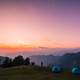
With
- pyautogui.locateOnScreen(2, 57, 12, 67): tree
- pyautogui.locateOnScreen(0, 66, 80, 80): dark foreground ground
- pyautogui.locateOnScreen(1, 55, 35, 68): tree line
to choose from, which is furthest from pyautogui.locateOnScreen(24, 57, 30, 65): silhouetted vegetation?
pyautogui.locateOnScreen(0, 66, 80, 80): dark foreground ground

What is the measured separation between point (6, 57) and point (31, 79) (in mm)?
53962

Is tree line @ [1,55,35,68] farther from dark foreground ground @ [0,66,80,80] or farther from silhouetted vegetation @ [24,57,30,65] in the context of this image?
dark foreground ground @ [0,66,80,80]

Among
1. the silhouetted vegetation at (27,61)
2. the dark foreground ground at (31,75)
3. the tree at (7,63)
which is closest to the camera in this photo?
the dark foreground ground at (31,75)

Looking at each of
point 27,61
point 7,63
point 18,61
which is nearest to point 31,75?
point 7,63

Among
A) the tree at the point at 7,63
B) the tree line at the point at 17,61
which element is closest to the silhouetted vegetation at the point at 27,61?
the tree line at the point at 17,61

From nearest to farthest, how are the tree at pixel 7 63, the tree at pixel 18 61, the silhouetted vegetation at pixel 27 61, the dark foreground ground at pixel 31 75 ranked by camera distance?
1. the dark foreground ground at pixel 31 75
2. the tree at pixel 7 63
3. the tree at pixel 18 61
4. the silhouetted vegetation at pixel 27 61

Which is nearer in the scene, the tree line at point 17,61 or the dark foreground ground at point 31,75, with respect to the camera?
the dark foreground ground at point 31,75

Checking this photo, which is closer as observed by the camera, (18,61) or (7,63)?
(7,63)

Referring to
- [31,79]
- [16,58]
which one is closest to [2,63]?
[16,58]

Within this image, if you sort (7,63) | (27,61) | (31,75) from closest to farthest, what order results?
(31,75)
(7,63)
(27,61)

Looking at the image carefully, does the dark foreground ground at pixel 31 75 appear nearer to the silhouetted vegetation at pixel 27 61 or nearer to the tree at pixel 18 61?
the tree at pixel 18 61

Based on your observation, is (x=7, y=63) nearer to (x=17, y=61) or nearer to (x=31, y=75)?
(x=17, y=61)

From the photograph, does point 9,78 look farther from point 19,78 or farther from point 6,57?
point 6,57

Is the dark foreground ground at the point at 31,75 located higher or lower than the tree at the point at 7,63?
lower
